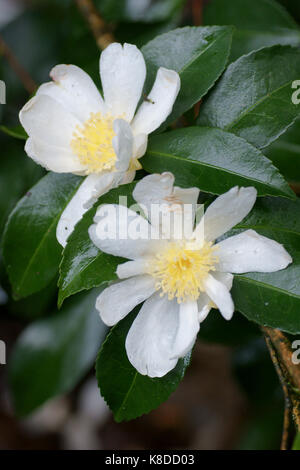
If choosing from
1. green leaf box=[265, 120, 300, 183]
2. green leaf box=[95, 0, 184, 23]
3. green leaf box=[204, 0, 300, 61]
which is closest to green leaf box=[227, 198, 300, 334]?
green leaf box=[265, 120, 300, 183]

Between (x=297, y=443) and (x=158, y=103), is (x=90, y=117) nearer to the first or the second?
(x=158, y=103)

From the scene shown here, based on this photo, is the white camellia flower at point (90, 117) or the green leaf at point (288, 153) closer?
the white camellia flower at point (90, 117)

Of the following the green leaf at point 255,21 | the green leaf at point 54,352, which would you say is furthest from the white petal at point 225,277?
the green leaf at point 54,352

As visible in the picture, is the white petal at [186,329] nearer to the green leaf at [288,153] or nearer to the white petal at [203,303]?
the white petal at [203,303]

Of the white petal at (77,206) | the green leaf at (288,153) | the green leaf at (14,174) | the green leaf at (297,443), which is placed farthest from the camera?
the green leaf at (14,174)

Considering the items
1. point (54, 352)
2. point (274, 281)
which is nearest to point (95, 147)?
point (274, 281)
